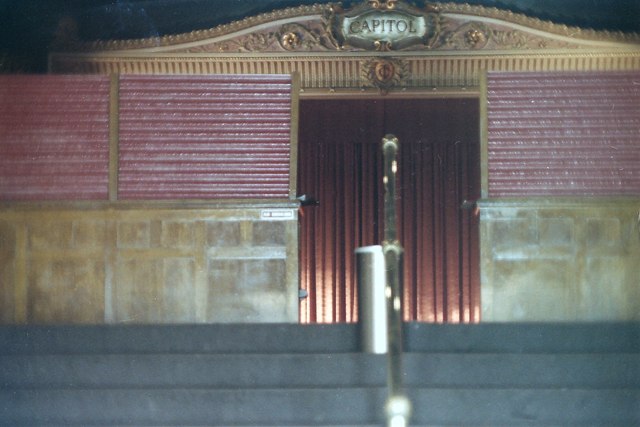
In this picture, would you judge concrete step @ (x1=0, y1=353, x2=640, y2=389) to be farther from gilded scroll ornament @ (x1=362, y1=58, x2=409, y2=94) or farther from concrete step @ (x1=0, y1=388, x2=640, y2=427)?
gilded scroll ornament @ (x1=362, y1=58, x2=409, y2=94)

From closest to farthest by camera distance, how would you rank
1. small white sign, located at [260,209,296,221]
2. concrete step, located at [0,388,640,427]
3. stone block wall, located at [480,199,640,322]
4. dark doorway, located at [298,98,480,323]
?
1. concrete step, located at [0,388,640,427]
2. stone block wall, located at [480,199,640,322]
3. small white sign, located at [260,209,296,221]
4. dark doorway, located at [298,98,480,323]

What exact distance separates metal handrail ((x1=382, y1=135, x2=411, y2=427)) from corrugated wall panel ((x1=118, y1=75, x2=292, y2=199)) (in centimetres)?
136

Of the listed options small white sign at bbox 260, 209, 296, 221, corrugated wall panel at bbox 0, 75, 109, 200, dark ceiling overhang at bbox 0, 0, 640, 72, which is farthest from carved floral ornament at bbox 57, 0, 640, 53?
small white sign at bbox 260, 209, 296, 221

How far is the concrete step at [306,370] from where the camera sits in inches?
241

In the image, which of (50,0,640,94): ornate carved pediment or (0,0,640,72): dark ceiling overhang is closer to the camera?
(50,0,640,94): ornate carved pediment

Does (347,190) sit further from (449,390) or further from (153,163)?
(449,390)

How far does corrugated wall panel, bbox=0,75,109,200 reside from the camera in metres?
7.98

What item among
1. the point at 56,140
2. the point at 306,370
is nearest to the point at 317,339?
the point at 306,370

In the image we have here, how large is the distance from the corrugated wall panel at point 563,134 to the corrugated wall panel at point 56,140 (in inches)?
105

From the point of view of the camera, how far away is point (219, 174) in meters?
7.94

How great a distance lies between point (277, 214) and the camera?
7801 mm

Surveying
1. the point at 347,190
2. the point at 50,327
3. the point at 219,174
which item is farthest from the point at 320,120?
the point at 50,327

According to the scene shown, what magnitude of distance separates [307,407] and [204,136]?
2691 mm

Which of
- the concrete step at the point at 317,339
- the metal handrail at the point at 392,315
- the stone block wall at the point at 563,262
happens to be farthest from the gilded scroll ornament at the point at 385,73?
the concrete step at the point at 317,339
